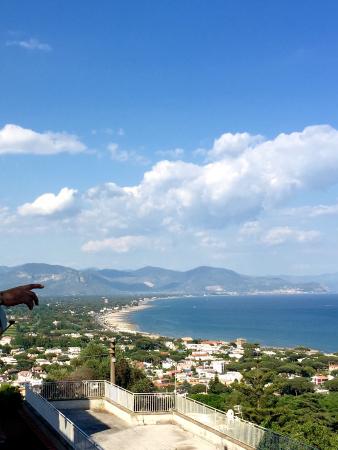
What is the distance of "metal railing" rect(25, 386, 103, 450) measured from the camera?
8.36 metres

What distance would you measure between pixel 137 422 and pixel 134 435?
0.85 metres

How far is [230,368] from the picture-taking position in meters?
73.6

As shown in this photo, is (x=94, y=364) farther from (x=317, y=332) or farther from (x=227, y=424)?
(x=317, y=332)

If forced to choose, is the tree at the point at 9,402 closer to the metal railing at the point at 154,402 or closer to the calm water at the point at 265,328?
the metal railing at the point at 154,402

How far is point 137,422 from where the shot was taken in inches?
486

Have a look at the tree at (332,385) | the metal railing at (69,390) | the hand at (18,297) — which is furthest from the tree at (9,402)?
the tree at (332,385)

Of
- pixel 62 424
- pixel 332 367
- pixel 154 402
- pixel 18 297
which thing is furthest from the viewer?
pixel 332 367

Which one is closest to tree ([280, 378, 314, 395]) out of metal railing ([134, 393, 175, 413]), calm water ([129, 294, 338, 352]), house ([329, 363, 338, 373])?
house ([329, 363, 338, 373])

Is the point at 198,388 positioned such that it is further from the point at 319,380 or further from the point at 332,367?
the point at 332,367

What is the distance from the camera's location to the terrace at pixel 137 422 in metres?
9.77

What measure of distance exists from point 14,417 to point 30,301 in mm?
9575

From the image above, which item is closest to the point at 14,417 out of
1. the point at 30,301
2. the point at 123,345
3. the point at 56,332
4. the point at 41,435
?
the point at 41,435

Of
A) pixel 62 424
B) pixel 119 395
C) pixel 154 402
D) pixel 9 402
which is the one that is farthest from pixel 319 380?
pixel 62 424

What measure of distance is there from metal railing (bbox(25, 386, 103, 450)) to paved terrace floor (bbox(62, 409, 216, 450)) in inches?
41.2
